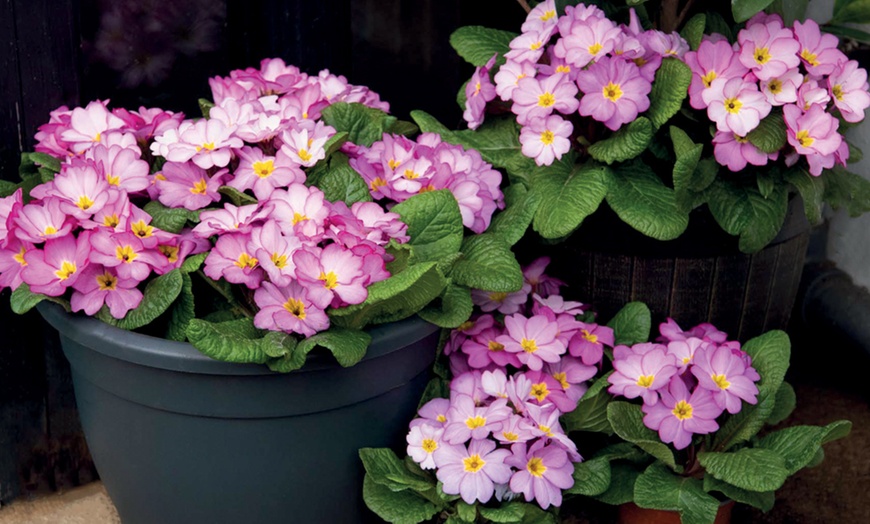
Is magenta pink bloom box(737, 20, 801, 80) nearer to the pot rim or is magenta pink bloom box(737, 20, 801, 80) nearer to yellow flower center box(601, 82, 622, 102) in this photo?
yellow flower center box(601, 82, 622, 102)

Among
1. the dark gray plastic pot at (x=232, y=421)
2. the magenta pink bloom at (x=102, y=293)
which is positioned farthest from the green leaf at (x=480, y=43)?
the magenta pink bloom at (x=102, y=293)

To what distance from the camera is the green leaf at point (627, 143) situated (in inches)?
70.9

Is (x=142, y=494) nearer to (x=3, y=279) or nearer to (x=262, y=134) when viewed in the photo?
(x=3, y=279)

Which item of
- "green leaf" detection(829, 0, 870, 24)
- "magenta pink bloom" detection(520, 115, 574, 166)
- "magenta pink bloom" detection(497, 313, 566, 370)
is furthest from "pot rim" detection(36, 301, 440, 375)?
"green leaf" detection(829, 0, 870, 24)

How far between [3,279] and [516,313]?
852 millimetres

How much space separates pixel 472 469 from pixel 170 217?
603mm

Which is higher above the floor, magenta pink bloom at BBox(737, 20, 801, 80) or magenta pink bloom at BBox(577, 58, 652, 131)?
magenta pink bloom at BBox(737, 20, 801, 80)

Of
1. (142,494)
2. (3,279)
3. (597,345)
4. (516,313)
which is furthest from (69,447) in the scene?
(597,345)

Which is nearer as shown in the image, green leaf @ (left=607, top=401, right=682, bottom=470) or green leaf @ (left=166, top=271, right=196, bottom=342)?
green leaf @ (left=166, top=271, right=196, bottom=342)

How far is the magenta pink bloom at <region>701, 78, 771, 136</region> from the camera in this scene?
5.79 feet

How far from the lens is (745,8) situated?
1727 millimetres

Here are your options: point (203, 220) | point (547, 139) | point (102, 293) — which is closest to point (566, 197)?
point (547, 139)

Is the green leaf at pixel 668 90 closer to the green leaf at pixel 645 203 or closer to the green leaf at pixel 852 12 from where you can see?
the green leaf at pixel 645 203

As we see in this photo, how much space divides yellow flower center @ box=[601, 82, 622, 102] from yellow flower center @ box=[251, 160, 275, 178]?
0.60 metres
